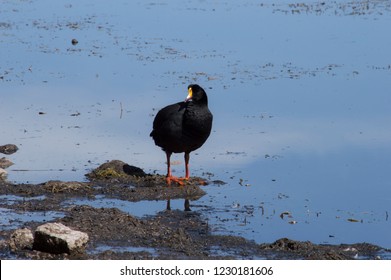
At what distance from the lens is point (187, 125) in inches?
514

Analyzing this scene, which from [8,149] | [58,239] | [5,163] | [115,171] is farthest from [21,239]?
[8,149]

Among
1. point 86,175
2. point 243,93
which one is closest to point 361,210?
point 86,175

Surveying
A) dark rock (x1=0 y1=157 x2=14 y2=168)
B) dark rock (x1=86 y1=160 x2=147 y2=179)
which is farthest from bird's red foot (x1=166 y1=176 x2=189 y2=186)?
dark rock (x1=0 y1=157 x2=14 y2=168)

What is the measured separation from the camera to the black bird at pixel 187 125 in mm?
13047

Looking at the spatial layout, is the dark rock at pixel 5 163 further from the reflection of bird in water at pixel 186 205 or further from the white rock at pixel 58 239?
the white rock at pixel 58 239

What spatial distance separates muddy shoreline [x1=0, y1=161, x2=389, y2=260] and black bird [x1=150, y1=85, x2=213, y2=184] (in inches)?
22.3

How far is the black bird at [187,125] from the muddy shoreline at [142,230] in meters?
0.57

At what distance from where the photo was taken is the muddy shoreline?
9.73 meters

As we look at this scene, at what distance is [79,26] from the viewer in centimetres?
2730

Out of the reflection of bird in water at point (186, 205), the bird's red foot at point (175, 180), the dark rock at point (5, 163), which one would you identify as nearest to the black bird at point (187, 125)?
the bird's red foot at point (175, 180)

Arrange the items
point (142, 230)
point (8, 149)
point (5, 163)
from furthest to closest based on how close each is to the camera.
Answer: point (8, 149)
point (5, 163)
point (142, 230)

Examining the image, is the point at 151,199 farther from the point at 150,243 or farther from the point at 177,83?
the point at 177,83

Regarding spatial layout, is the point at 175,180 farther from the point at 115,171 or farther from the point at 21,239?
the point at 21,239

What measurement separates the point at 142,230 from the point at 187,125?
2.81 m
